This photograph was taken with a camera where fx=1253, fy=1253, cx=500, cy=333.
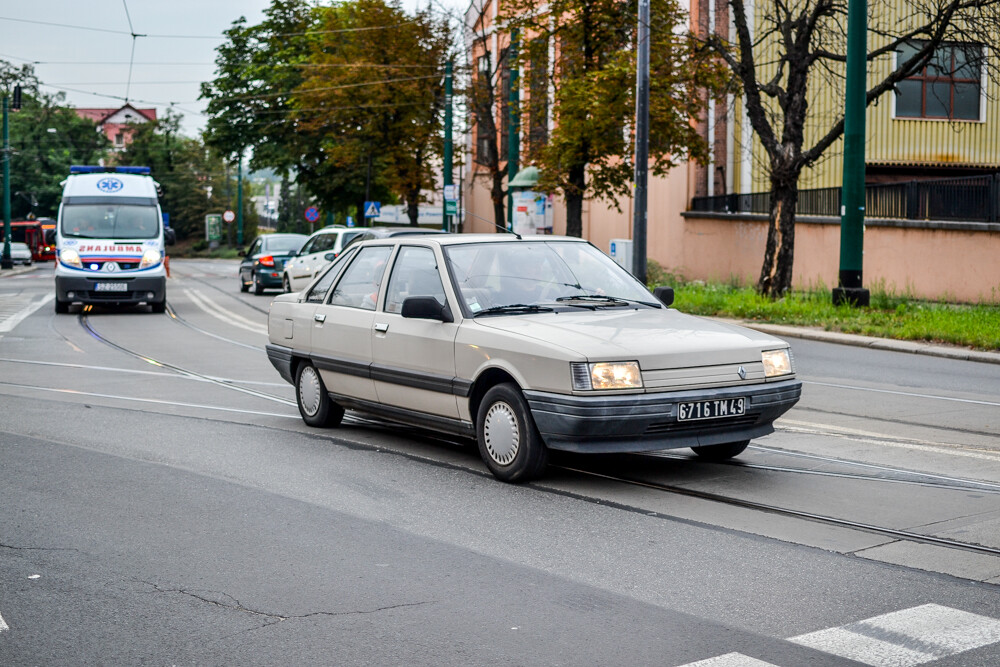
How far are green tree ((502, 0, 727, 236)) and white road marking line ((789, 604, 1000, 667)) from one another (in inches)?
796

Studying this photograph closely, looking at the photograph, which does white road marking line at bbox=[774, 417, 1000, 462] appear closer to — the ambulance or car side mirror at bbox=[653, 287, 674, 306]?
car side mirror at bbox=[653, 287, 674, 306]

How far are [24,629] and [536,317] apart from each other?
3.86 meters

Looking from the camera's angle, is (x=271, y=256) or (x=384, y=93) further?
(x=384, y=93)

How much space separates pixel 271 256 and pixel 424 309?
2496 cm

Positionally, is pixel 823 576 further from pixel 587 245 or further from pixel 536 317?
pixel 587 245

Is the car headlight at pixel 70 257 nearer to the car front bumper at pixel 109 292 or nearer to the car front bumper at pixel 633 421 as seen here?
the car front bumper at pixel 109 292

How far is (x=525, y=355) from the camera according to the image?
Result: 7.17 meters

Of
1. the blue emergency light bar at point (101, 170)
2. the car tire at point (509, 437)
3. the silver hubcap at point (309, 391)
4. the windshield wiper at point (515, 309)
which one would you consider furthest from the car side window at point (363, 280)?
the blue emergency light bar at point (101, 170)

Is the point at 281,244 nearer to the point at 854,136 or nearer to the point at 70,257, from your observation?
the point at 70,257

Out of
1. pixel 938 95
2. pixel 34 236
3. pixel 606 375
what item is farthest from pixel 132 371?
pixel 34 236

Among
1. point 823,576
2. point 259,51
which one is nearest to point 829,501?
point 823,576

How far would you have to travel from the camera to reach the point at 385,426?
9750 millimetres

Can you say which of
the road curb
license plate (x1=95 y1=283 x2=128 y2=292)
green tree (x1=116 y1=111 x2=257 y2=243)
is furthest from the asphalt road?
green tree (x1=116 y1=111 x2=257 y2=243)

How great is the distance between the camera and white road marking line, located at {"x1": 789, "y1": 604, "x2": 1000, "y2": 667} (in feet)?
14.0
